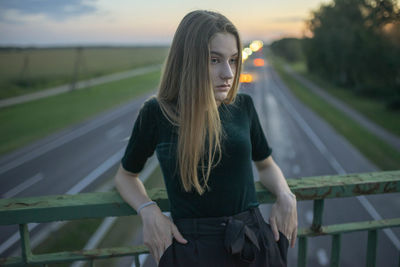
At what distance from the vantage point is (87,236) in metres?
5.32

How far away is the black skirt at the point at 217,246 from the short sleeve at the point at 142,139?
0.32 meters

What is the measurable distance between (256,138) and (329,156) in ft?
40.1

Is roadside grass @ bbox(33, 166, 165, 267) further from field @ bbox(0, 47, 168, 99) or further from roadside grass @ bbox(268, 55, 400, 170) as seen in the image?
roadside grass @ bbox(268, 55, 400, 170)

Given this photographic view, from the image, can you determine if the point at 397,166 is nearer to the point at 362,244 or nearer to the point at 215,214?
the point at 362,244

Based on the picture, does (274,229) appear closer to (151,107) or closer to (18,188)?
(151,107)

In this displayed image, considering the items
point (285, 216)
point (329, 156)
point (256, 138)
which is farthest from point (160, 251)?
point (329, 156)

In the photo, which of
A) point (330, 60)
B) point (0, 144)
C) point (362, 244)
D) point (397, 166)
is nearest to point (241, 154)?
point (0, 144)

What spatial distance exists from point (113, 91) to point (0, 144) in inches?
358

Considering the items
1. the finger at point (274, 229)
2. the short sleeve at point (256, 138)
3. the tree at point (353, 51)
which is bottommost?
the finger at point (274, 229)

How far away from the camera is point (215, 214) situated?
133cm

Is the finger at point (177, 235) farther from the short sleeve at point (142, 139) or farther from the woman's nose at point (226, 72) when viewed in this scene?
the woman's nose at point (226, 72)

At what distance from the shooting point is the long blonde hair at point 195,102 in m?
1.28

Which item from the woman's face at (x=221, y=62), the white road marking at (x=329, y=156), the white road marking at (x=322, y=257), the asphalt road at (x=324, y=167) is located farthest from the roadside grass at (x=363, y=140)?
the woman's face at (x=221, y=62)

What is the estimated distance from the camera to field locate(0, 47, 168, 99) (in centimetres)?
871
